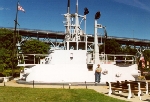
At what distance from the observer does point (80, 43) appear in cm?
2206

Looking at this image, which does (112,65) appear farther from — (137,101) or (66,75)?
(137,101)

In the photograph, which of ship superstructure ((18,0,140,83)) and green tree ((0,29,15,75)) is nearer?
ship superstructure ((18,0,140,83))

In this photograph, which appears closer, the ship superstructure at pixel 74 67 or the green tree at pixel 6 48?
the ship superstructure at pixel 74 67

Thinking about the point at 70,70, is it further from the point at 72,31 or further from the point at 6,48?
the point at 6,48

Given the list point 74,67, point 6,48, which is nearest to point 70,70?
point 74,67

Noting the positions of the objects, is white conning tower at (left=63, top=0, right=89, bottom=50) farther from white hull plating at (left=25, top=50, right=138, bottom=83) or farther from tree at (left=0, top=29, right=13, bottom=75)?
tree at (left=0, top=29, right=13, bottom=75)

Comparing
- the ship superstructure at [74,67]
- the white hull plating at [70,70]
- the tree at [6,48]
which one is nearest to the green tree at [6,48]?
the tree at [6,48]

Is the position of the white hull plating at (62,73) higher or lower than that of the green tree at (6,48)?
lower

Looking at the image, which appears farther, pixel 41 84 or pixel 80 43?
pixel 80 43

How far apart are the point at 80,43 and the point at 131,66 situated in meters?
5.56

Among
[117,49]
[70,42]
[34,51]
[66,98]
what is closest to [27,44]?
[34,51]

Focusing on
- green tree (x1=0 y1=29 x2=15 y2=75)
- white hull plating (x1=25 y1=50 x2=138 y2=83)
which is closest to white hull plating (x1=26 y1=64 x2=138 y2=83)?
white hull plating (x1=25 y1=50 x2=138 y2=83)

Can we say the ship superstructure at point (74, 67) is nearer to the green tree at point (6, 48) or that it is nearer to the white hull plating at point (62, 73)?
the white hull plating at point (62, 73)

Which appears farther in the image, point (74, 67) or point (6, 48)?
point (6, 48)
